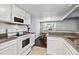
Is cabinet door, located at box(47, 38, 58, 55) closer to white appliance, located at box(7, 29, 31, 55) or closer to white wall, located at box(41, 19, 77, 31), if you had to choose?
white appliance, located at box(7, 29, 31, 55)

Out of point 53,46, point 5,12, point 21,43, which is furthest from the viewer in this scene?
point 53,46

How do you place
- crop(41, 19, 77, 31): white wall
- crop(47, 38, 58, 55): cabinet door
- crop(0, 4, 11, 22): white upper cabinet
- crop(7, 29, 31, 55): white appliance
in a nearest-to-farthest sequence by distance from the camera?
crop(0, 4, 11, 22): white upper cabinet
crop(7, 29, 31, 55): white appliance
crop(47, 38, 58, 55): cabinet door
crop(41, 19, 77, 31): white wall

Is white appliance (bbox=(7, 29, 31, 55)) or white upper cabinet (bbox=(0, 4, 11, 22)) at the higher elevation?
white upper cabinet (bbox=(0, 4, 11, 22))

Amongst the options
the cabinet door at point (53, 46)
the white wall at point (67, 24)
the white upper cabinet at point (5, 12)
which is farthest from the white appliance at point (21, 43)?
the white wall at point (67, 24)

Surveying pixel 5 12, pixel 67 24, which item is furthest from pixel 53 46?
pixel 67 24

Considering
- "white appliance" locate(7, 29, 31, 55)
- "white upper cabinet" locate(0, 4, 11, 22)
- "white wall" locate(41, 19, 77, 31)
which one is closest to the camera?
"white upper cabinet" locate(0, 4, 11, 22)

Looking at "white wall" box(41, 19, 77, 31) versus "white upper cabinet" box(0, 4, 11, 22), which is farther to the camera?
"white wall" box(41, 19, 77, 31)

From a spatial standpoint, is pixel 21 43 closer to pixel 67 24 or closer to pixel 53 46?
pixel 53 46

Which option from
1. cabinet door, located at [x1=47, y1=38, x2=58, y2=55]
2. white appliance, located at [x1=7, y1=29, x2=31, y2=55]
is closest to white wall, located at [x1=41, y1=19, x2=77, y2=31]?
cabinet door, located at [x1=47, y1=38, x2=58, y2=55]

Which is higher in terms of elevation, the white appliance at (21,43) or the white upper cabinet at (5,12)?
the white upper cabinet at (5,12)

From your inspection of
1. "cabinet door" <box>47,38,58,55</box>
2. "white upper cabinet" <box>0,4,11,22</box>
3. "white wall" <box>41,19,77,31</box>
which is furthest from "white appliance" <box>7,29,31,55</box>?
"white wall" <box>41,19,77,31</box>

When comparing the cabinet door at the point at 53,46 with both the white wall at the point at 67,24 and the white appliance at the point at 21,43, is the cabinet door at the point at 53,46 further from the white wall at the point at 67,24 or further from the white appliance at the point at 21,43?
the white wall at the point at 67,24
